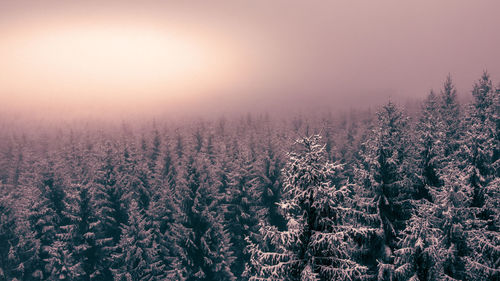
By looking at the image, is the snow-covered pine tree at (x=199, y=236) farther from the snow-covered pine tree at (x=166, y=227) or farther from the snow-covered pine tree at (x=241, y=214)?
the snow-covered pine tree at (x=241, y=214)

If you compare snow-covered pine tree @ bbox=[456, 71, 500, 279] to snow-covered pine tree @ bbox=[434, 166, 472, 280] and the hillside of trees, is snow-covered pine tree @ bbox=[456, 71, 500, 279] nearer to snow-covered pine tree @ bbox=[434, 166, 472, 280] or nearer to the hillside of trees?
the hillside of trees

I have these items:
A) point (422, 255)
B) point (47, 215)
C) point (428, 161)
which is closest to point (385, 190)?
point (428, 161)

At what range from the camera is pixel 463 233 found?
11.5 m

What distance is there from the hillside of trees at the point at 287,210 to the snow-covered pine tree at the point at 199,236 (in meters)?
0.11

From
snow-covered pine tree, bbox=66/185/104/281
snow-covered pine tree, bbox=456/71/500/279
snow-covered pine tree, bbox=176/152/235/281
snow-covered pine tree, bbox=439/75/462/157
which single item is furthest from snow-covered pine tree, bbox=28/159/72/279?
snow-covered pine tree, bbox=439/75/462/157

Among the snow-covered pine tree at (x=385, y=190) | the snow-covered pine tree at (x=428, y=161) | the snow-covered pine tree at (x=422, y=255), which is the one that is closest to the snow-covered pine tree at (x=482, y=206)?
the snow-covered pine tree at (x=422, y=255)

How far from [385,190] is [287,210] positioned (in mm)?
8643

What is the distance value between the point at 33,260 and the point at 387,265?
101 feet

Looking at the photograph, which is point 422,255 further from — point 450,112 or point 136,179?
point 136,179

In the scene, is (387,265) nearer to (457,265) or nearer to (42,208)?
(457,265)

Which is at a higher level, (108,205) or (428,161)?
(428,161)

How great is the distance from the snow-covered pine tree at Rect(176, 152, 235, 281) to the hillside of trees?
11cm

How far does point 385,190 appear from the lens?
1522cm

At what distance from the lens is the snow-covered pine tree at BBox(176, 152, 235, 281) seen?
998 inches
